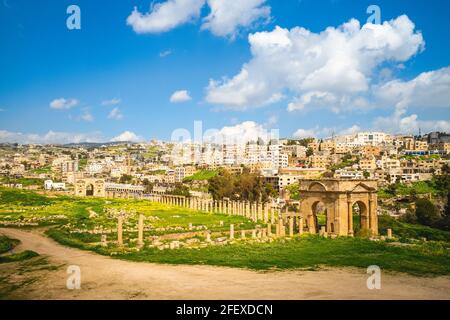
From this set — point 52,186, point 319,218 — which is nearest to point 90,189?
point 52,186

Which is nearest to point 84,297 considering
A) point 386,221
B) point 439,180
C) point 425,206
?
point 386,221

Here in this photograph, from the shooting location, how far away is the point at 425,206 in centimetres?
6144

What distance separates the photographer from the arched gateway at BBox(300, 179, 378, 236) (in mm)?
36062

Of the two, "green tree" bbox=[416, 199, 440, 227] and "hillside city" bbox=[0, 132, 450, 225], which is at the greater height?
"hillside city" bbox=[0, 132, 450, 225]

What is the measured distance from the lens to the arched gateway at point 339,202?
36.1 m

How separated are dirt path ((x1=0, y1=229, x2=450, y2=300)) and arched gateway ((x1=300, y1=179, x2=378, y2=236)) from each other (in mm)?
14413

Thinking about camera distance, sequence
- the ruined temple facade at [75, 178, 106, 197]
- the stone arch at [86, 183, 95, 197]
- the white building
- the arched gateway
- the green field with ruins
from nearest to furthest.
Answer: the green field with ruins < the arched gateway < the ruined temple facade at [75, 178, 106, 197] < the stone arch at [86, 183, 95, 197] < the white building

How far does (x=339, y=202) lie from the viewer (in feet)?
118

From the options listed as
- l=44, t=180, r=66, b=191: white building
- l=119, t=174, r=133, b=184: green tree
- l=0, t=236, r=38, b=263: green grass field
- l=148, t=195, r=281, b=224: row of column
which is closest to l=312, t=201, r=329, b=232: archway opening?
l=148, t=195, r=281, b=224: row of column

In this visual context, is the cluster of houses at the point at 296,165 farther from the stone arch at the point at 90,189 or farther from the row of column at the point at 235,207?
the row of column at the point at 235,207

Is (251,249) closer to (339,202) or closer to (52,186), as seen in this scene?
(339,202)

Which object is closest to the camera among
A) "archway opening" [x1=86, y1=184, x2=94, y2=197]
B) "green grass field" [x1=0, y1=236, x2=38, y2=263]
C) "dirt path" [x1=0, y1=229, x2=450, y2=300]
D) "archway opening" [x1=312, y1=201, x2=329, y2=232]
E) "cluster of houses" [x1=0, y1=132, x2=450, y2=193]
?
"dirt path" [x1=0, y1=229, x2=450, y2=300]

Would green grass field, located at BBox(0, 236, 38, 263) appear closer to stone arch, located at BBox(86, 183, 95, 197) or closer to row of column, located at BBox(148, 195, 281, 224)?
row of column, located at BBox(148, 195, 281, 224)

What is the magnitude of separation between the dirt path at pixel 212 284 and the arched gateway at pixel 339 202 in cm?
1441
